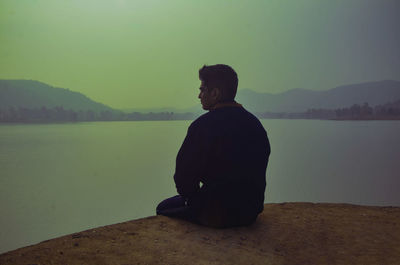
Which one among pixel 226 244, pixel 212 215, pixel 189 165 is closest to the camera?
pixel 226 244

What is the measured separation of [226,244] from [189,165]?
73 centimetres

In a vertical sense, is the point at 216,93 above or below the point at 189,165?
above

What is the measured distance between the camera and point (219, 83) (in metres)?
3.18

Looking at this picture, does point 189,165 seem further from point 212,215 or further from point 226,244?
point 226,244

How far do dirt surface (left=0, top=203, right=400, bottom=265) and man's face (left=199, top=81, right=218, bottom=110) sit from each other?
115 centimetres

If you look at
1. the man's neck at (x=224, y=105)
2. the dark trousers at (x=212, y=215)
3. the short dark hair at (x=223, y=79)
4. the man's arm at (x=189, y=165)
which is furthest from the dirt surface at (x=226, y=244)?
the short dark hair at (x=223, y=79)

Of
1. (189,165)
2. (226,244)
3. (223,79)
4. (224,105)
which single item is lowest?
(226,244)

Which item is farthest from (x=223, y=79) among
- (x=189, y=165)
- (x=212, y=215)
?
(x=212, y=215)

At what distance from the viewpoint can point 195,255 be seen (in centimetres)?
262

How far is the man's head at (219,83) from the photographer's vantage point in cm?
317

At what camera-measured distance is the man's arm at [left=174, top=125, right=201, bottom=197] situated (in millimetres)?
3014

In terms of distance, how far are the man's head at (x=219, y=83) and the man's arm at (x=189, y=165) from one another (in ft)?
1.25

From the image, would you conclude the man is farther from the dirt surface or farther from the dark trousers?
the dirt surface

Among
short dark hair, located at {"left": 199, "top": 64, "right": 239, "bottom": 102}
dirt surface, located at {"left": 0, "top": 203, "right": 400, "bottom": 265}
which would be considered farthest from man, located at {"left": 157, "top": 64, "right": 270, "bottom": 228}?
dirt surface, located at {"left": 0, "top": 203, "right": 400, "bottom": 265}
